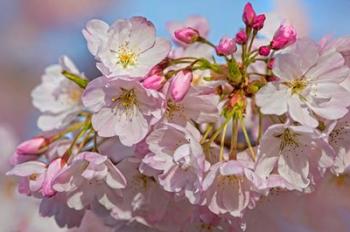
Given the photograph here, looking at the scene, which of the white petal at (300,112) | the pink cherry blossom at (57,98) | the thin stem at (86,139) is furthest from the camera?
the pink cherry blossom at (57,98)

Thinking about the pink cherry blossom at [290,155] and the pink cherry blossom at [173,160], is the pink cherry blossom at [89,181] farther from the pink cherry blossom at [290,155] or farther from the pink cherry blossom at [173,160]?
the pink cherry blossom at [290,155]

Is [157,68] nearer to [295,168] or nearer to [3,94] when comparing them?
[295,168]

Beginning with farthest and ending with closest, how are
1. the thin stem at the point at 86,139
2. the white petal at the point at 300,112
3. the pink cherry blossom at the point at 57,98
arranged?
the pink cherry blossom at the point at 57,98, the thin stem at the point at 86,139, the white petal at the point at 300,112

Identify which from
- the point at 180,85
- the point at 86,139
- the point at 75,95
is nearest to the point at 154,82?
the point at 180,85

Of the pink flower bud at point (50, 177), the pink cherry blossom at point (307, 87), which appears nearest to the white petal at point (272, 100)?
the pink cherry blossom at point (307, 87)

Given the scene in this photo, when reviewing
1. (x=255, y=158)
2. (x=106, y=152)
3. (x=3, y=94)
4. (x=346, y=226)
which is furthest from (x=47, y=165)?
(x=3, y=94)

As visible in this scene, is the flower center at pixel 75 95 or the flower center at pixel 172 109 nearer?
the flower center at pixel 172 109

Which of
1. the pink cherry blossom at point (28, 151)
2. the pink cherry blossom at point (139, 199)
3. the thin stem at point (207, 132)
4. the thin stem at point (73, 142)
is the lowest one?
the pink cherry blossom at point (139, 199)
